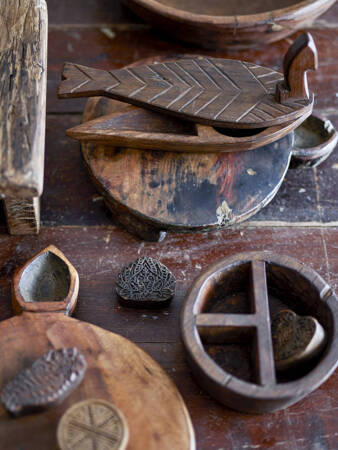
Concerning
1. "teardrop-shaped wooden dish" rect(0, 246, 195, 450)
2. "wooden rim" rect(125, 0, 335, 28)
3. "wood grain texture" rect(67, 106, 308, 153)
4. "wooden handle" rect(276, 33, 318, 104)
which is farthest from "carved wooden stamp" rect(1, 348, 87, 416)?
"wooden rim" rect(125, 0, 335, 28)

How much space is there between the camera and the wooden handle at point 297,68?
1.12 m

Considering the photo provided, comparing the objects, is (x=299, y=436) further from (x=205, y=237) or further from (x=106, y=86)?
(x=106, y=86)

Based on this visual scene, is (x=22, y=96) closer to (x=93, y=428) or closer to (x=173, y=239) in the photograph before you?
(x=173, y=239)

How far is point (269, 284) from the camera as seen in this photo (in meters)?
1.15

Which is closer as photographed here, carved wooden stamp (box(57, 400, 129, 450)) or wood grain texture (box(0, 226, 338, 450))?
carved wooden stamp (box(57, 400, 129, 450))

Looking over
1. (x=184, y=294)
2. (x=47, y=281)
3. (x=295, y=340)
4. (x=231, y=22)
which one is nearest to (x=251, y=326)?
(x=295, y=340)

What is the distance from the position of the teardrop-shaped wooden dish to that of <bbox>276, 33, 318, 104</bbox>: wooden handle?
565 mm

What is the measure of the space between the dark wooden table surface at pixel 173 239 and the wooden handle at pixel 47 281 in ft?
0.20

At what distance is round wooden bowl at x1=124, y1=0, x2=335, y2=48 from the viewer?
1.41 meters

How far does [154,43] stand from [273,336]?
34.8 inches

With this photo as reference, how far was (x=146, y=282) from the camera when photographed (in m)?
1.17

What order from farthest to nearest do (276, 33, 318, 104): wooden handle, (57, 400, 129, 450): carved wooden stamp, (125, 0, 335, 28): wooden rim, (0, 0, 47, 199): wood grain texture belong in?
1. (125, 0, 335, 28): wooden rim
2. (276, 33, 318, 104): wooden handle
3. (0, 0, 47, 199): wood grain texture
4. (57, 400, 129, 450): carved wooden stamp

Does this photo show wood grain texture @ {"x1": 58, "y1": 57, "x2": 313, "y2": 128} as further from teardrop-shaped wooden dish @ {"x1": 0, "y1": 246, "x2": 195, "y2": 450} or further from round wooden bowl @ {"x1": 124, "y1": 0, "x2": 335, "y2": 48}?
teardrop-shaped wooden dish @ {"x1": 0, "y1": 246, "x2": 195, "y2": 450}

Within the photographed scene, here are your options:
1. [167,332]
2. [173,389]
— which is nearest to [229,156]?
[167,332]
